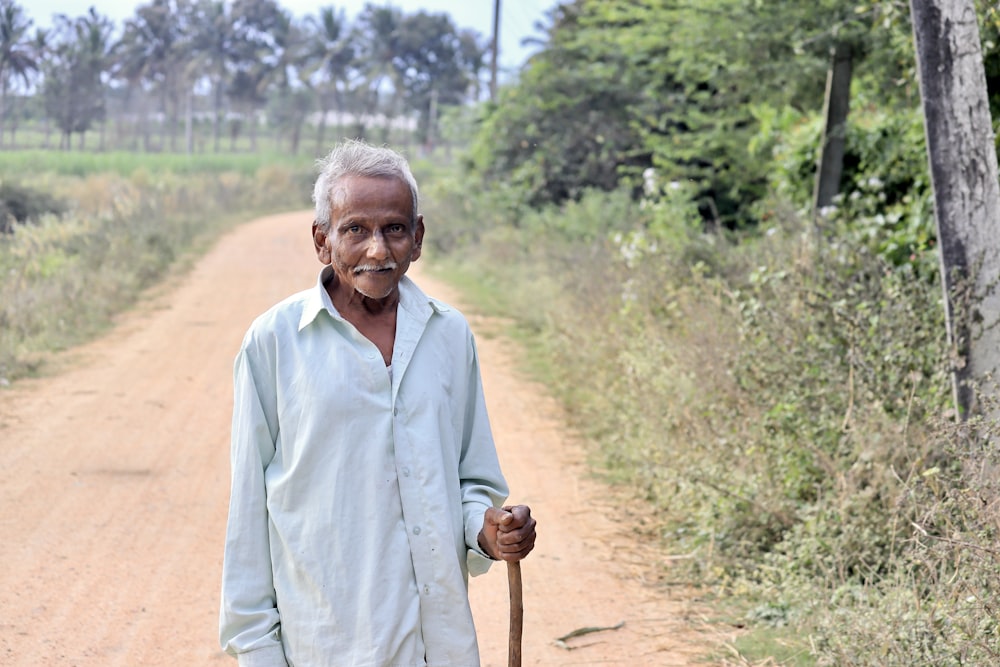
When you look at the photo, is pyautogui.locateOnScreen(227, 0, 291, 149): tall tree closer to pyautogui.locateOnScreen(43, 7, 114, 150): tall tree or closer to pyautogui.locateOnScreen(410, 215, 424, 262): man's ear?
pyautogui.locateOnScreen(43, 7, 114, 150): tall tree

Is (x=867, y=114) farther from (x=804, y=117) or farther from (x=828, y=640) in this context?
(x=828, y=640)

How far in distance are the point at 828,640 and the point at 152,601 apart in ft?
9.25

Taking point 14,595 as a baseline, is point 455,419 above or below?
above

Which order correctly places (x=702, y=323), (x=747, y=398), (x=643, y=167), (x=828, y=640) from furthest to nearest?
(x=643, y=167) → (x=702, y=323) → (x=747, y=398) → (x=828, y=640)

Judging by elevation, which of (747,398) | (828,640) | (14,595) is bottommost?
(14,595)

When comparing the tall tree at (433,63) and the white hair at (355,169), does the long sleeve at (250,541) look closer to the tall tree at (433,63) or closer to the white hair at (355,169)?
the white hair at (355,169)

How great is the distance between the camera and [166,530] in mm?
5871

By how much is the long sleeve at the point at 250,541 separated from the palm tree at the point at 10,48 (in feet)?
49.6

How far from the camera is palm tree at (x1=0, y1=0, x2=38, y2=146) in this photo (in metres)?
15.7

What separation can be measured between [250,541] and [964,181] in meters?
3.68

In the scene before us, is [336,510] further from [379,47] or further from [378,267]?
[379,47]

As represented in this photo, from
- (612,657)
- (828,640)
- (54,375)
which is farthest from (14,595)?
(54,375)

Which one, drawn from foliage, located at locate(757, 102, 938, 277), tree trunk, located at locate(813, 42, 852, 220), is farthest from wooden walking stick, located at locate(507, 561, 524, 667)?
tree trunk, located at locate(813, 42, 852, 220)

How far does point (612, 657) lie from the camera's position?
4.55m
